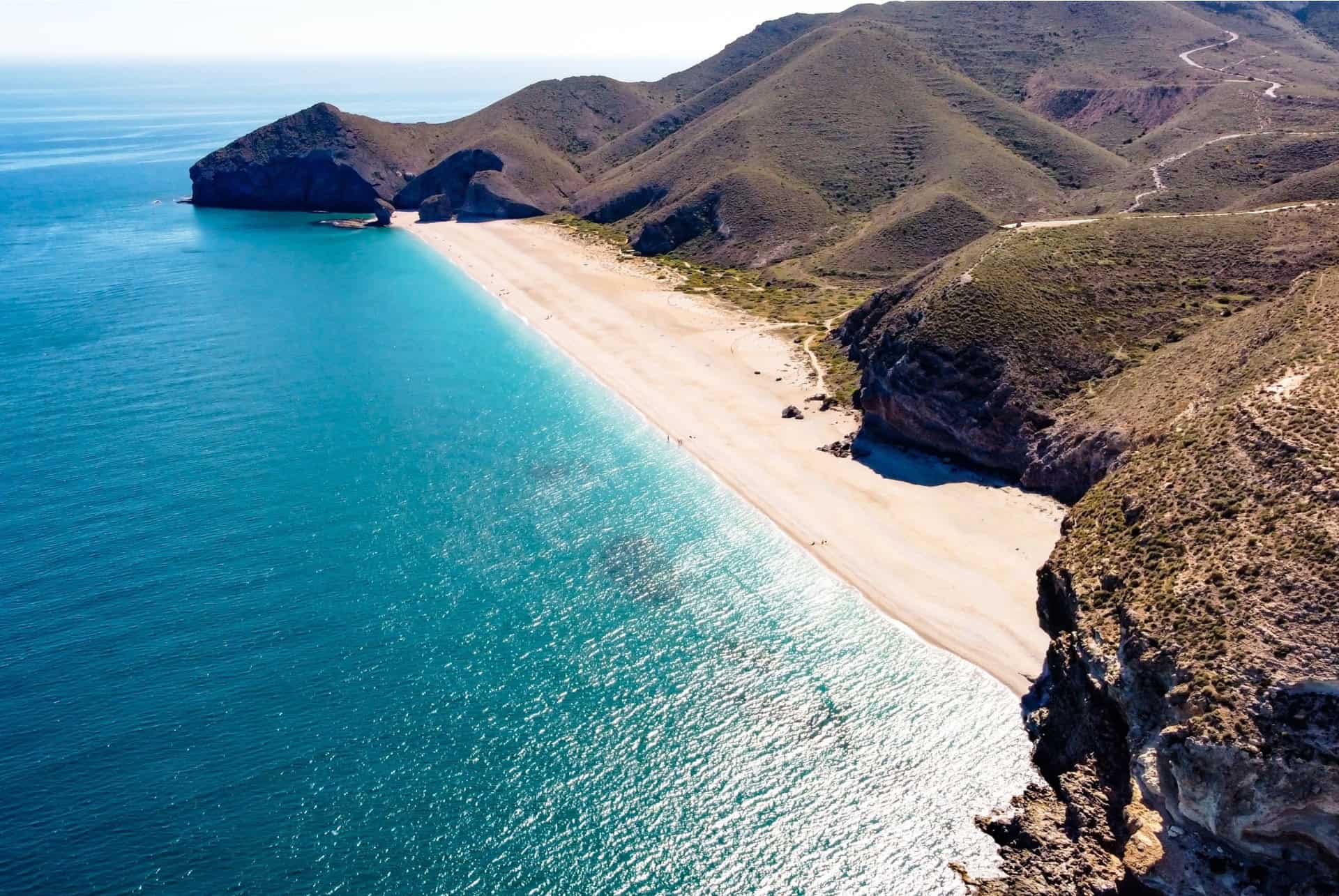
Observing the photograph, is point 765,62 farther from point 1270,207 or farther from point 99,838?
point 99,838

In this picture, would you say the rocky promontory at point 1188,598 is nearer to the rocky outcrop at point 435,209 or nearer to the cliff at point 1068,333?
the cliff at point 1068,333

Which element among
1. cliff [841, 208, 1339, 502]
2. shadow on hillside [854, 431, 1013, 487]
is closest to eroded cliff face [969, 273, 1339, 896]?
cliff [841, 208, 1339, 502]

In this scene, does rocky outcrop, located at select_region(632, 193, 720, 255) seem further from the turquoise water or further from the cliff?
the cliff

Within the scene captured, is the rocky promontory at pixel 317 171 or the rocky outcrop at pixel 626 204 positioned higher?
the rocky promontory at pixel 317 171

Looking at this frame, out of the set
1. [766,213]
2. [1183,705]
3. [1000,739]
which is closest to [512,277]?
[766,213]

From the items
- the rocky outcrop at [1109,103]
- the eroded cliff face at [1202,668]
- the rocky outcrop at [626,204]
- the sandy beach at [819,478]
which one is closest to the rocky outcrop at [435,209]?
the rocky outcrop at [626,204]
